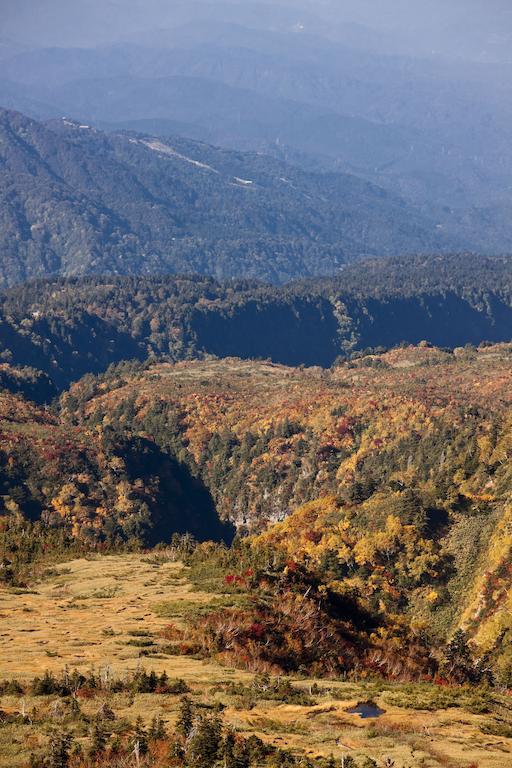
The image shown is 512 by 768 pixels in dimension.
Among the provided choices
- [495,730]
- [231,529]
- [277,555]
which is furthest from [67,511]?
[495,730]

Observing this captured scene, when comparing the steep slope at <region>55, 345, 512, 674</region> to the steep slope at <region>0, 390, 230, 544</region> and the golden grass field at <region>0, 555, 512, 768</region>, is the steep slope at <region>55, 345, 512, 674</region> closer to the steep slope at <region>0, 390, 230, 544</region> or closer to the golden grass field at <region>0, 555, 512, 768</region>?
the steep slope at <region>0, 390, 230, 544</region>

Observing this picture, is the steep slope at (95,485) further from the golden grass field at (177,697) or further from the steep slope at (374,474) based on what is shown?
the golden grass field at (177,697)

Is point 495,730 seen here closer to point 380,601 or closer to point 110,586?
point 110,586

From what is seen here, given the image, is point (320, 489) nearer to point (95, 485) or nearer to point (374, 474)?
point (374, 474)

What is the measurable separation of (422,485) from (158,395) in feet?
296

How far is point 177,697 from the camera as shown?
1521 inches

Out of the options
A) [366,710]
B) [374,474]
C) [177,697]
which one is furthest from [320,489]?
[177,697]

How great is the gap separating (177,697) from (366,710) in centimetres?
647

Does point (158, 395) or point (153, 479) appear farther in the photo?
point (158, 395)

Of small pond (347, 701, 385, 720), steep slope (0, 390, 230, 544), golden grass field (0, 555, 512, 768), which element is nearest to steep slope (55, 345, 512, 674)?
steep slope (0, 390, 230, 544)

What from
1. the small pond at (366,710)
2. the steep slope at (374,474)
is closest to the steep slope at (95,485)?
the steep slope at (374,474)

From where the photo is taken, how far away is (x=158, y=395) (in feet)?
636

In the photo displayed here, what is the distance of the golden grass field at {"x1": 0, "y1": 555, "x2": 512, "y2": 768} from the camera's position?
34.3m

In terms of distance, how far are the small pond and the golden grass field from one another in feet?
0.90
